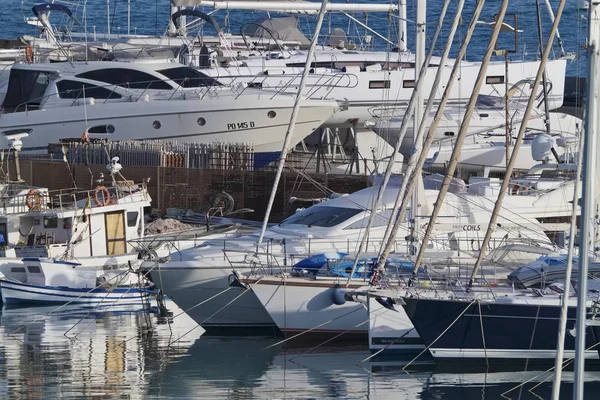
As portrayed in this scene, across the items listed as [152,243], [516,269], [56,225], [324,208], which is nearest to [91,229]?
[56,225]

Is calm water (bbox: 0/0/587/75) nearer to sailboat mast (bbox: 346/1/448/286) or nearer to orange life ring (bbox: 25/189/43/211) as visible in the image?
orange life ring (bbox: 25/189/43/211)

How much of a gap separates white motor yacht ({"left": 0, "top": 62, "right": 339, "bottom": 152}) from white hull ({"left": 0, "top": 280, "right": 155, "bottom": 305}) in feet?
25.0

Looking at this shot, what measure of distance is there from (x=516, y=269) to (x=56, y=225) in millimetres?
10447

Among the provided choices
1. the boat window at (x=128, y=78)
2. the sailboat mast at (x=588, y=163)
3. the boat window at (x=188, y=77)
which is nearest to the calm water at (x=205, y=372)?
the sailboat mast at (x=588, y=163)

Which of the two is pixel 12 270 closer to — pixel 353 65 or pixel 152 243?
pixel 152 243

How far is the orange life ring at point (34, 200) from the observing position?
2691 centimetres

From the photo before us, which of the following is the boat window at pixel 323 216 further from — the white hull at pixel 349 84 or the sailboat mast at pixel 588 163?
the white hull at pixel 349 84

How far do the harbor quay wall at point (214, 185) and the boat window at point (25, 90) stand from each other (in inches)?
176

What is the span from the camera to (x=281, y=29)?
4559 centimetres

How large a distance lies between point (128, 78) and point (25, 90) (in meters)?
3.22

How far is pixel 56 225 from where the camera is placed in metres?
27.0

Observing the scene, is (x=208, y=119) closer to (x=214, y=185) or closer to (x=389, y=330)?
(x=214, y=185)

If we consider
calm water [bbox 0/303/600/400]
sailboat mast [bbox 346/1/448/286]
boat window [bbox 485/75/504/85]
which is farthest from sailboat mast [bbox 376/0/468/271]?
boat window [bbox 485/75/504/85]

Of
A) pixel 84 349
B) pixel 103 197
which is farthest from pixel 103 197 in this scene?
pixel 84 349
